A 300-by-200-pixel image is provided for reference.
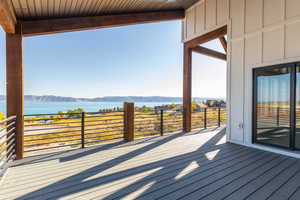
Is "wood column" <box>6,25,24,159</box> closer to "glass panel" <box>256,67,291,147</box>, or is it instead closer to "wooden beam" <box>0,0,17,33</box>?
"wooden beam" <box>0,0,17,33</box>

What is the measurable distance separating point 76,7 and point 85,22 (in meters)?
0.34

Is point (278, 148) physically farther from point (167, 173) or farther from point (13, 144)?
point (13, 144)

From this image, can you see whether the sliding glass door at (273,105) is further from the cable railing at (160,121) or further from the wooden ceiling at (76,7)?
the wooden ceiling at (76,7)

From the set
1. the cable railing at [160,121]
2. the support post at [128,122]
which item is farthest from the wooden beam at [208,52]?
the support post at [128,122]

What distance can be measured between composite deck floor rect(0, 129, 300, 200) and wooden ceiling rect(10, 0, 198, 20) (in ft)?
8.33

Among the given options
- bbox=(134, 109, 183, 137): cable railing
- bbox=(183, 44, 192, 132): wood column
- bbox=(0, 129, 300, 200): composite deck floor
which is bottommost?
bbox=(0, 129, 300, 200): composite deck floor

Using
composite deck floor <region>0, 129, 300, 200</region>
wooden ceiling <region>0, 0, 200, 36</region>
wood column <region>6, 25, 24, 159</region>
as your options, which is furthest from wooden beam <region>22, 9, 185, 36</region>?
composite deck floor <region>0, 129, 300, 200</region>

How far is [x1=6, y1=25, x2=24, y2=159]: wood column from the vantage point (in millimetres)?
2693

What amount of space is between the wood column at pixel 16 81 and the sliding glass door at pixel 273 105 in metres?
4.64

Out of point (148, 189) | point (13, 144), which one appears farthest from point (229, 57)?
point (13, 144)

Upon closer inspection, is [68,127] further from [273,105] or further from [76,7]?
[273,105]

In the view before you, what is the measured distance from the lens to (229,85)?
396 cm

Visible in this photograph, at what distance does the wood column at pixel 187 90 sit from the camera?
16.7ft

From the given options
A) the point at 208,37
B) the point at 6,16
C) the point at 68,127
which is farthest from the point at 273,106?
the point at 6,16
